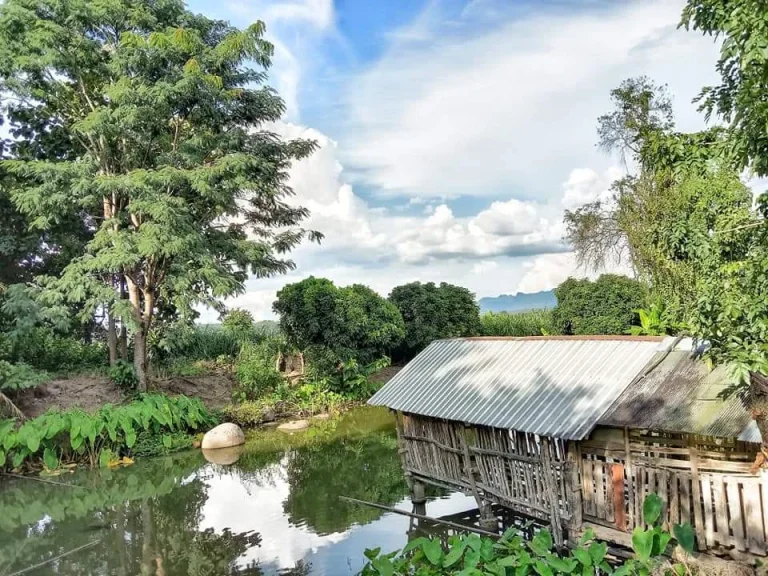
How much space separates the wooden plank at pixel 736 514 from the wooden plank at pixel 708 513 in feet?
0.58

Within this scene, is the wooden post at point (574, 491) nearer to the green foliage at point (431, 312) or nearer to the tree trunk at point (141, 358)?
the tree trunk at point (141, 358)

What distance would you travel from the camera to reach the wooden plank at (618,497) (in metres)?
6.48

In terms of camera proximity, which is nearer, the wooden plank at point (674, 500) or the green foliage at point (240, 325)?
the wooden plank at point (674, 500)

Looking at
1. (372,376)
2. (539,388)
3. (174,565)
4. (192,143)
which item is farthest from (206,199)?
(539,388)

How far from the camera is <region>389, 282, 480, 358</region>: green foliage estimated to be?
2316 centimetres

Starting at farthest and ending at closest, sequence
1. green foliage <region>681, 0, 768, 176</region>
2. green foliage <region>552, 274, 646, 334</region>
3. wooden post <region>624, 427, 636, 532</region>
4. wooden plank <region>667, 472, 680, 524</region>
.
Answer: green foliage <region>552, 274, 646, 334</region> → wooden post <region>624, 427, 636, 532</region> → wooden plank <region>667, 472, 680, 524</region> → green foliage <region>681, 0, 768, 176</region>

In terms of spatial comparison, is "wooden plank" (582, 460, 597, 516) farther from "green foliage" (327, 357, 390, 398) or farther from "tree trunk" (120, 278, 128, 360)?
"tree trunk" (120, 278, 128, 360)

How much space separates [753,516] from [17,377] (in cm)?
1486

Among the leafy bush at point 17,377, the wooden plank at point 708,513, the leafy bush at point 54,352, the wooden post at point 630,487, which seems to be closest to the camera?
the wooden plank at point 708,513

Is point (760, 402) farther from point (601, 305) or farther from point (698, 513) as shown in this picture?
point (601, 305)

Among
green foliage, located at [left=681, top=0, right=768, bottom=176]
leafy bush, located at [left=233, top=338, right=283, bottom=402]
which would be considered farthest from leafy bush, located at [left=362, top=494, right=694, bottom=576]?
leafy bush, located at [left=233, top=338, right=283, bottom=402]

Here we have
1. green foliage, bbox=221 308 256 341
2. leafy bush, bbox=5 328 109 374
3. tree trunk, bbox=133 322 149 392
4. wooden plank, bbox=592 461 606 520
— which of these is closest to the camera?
wooden plank, bbox=592 461 606 520

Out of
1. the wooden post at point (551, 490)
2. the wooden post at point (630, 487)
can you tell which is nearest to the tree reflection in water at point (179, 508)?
the wooden post at point (551, 490)

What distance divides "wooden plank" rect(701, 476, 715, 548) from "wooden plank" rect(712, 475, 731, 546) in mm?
46
